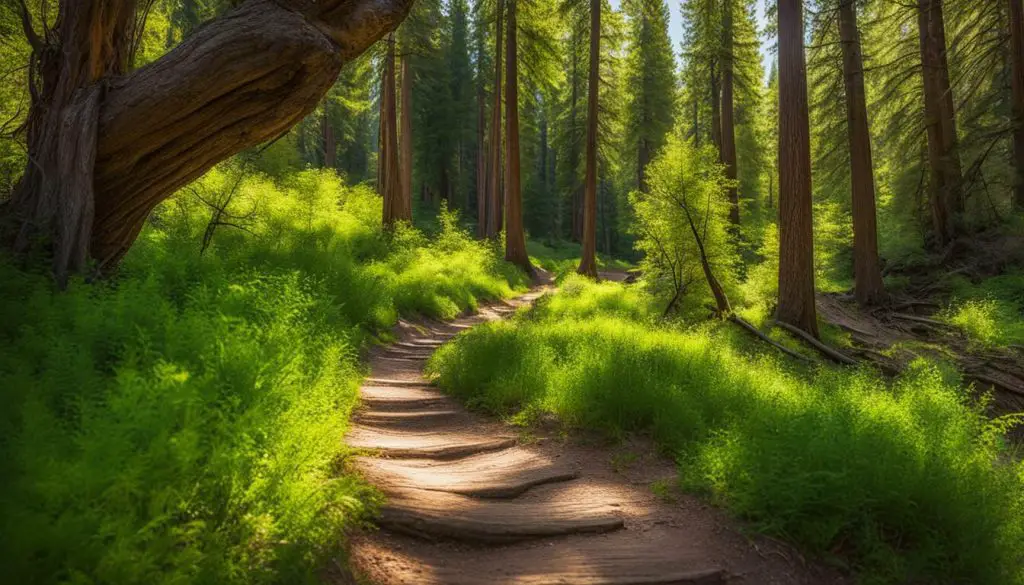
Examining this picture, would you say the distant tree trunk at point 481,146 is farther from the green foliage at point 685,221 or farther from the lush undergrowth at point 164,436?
the lush undergrowth at point 164,436

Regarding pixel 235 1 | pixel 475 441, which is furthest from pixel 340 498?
pixel 235 1

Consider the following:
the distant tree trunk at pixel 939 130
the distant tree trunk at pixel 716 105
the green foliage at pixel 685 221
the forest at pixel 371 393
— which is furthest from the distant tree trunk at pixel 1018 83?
the green foliage at pixel 685 221

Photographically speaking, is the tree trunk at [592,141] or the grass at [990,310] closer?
the grass at [990,310]

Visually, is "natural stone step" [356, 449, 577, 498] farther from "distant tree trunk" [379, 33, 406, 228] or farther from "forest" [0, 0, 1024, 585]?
"distant tree trunk" [379, 33, 406, 228]

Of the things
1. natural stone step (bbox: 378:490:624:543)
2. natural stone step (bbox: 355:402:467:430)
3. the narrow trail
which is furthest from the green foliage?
natural stone step (bbox: 378:490:624:543)

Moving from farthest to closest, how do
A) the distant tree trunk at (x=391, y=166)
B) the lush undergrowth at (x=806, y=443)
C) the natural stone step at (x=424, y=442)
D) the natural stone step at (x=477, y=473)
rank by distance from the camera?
1. the distant tree trunk at (x=391, y=166)
2. the natural stone step at (x=424, y=442)
3. the natural stone step at (x=477, y=473)
4. the lush undergrowth at (x=806, y=443)

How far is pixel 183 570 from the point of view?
202cm

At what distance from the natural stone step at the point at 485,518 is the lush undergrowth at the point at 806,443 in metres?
0.94

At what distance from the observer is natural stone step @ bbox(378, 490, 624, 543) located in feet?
11.0

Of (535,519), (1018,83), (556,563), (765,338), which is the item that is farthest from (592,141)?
(556,563)

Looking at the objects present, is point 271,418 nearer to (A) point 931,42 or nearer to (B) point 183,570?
(B) point 183,570

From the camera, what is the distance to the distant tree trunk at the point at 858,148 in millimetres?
13531

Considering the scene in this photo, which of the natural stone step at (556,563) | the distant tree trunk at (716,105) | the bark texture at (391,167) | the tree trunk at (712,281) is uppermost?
the distant tree trunk at (716,105)

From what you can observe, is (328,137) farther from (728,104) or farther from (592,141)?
(728,104)
